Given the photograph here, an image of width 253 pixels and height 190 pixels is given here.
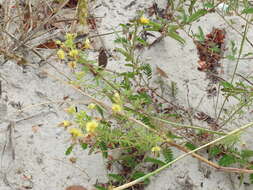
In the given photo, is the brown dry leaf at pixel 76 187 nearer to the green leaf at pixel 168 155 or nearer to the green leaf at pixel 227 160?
the green leaf at pixel 168 155

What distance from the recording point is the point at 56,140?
190 cm

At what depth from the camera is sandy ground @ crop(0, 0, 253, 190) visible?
1782 mm

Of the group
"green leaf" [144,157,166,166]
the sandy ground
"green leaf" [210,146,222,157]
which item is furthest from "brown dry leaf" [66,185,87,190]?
"green leaf" [210,146,222,157]

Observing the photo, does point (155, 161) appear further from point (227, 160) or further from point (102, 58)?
point (102, 58)

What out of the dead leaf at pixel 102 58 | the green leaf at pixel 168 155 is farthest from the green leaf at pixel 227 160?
the dead leaf at pixel 102 58

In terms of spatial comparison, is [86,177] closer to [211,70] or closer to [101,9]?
[211,70]

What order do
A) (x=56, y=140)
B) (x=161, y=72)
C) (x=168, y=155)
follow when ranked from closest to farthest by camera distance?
(x=168, y=155), (x=56, y=140), (x=161, y=72)

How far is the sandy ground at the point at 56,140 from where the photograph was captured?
5.85 feet

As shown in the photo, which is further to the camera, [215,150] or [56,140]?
[56,140]

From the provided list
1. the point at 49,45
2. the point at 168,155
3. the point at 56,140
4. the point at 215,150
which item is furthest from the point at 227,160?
the point at 49,45

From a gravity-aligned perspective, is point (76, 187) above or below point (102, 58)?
below

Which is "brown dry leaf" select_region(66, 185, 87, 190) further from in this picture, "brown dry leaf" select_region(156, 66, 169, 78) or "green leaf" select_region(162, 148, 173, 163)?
"brown dry leaf" select_region(156, 66, 169, 78)

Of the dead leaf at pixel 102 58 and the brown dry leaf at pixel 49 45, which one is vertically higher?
the brown dry leaf at pixel 49 45

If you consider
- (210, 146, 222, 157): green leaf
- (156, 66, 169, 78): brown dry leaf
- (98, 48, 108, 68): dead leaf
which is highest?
(98, 48, 108, 68): dead leaf
